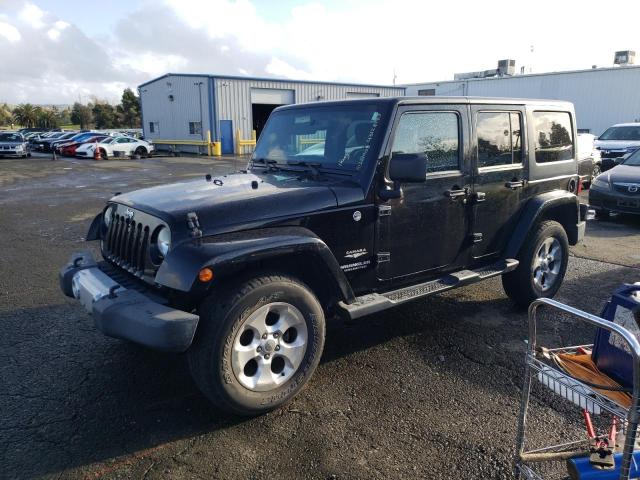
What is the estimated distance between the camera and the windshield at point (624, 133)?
16719 millimetres

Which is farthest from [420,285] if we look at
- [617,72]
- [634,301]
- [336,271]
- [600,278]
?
[617,72]

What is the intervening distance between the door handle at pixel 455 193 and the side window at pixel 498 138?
0.33 meters

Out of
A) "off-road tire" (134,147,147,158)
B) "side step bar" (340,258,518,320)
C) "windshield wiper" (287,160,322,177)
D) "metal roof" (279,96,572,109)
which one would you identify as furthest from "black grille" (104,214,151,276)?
"off-road tire" (134,147,147,158)

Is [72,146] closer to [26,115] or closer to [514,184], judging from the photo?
[514,184]

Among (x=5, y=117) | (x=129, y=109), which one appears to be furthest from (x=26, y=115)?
(x=129, y=109)

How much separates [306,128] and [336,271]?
157cm

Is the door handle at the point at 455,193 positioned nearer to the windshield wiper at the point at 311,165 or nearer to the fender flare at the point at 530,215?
the fender flare at the point at 530,215

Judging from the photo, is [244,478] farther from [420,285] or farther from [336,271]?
[420,285]

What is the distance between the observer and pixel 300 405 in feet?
10.9

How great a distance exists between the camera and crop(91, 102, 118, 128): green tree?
66.8 meters

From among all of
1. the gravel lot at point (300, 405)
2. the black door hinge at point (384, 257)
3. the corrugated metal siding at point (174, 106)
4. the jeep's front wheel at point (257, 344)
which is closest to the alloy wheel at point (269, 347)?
the jeep's front wheel at point (257, 344)

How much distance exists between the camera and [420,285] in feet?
13.3

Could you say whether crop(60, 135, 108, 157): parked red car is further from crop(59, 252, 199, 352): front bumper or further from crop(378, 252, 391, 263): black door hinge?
crop(378, 252, 391, 263): black door hinge

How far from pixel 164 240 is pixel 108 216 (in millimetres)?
1235
